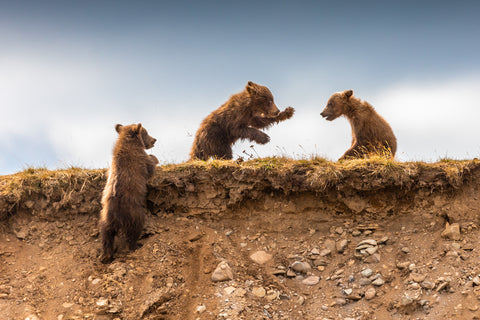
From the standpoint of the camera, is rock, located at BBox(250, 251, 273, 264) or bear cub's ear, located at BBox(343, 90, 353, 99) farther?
bear cub's ear, located at BBox(343, 90, 353, 99)

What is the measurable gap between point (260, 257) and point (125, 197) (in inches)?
105

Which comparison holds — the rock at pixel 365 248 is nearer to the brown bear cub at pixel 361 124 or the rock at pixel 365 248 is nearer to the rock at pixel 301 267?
the rock at pixel 301 267

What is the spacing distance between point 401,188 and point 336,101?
3390 mm

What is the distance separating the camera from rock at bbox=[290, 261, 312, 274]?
8219mm

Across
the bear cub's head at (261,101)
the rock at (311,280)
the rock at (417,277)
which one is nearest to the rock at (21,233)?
the rock at (311,280)

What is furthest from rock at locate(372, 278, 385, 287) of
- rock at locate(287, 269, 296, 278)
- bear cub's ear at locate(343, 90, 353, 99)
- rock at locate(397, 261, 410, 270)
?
bear cub's ear at locate(343, 90, 353, 99)

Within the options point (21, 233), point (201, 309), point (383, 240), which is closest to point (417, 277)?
point (383, 240)

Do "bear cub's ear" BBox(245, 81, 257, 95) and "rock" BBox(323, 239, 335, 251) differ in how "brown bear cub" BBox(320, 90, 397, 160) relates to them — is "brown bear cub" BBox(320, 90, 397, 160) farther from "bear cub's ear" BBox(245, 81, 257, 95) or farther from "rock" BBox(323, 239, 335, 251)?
"rock" BBox(323, 239, 335, 251)

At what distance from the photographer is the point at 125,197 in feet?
26.9

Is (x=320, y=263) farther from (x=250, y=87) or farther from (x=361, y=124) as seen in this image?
(x=250, y=87)

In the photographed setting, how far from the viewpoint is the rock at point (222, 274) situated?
7809 mm

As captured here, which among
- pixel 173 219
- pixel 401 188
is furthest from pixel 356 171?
pixel 173 219

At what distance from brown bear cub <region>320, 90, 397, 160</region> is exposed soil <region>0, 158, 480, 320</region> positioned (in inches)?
74.6

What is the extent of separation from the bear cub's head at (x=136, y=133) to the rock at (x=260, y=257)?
3.21 meters
